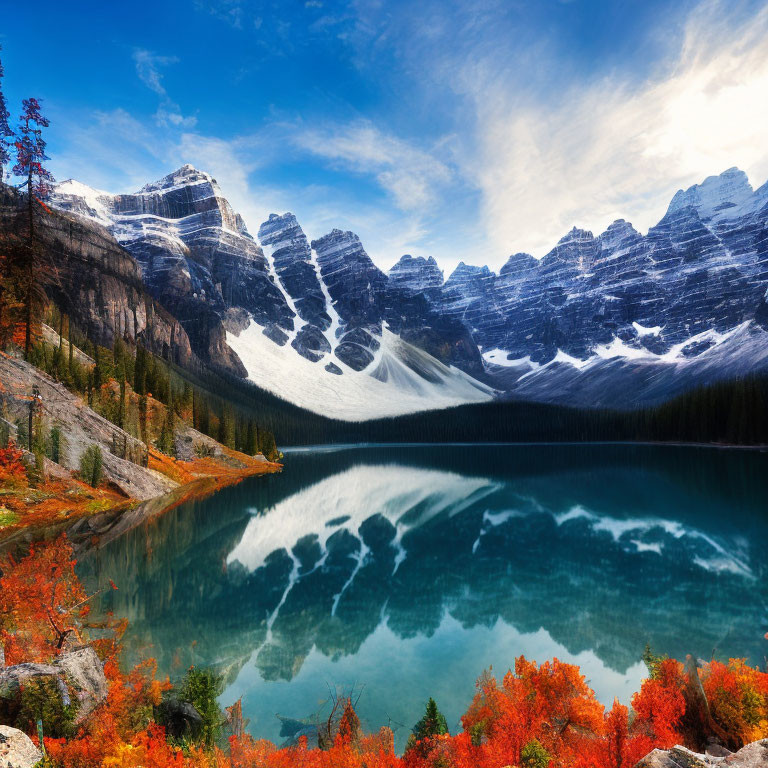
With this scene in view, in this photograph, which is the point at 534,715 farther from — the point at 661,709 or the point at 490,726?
the point at 661,709

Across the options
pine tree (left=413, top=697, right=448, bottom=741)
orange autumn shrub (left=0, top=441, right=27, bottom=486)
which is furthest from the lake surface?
orange autumn shrub (left=0, top=441, right=27, bottom=486)

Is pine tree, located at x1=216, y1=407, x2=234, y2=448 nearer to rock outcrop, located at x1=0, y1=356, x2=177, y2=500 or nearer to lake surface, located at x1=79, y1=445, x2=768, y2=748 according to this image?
rock outcrop, located at x1=0, y1=356, x2=177, y2=500

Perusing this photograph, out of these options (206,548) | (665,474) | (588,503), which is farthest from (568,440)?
(206,548)

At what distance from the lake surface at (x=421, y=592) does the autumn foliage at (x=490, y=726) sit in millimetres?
1084

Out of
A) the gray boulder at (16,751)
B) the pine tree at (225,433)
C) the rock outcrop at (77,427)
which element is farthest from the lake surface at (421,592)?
the pine tree at (225,433)

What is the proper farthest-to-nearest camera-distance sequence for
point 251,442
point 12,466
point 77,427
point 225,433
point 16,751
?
1. point 251,442
2. point 225,433
3. point 77,427
4. point 12,466
5. point 16,751

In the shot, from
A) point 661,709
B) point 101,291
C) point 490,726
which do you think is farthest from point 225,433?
point 661,709

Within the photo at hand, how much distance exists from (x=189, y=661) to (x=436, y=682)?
757 centimetres

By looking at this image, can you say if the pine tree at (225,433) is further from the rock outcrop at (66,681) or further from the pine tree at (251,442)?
the rock outcrop at (66,681)

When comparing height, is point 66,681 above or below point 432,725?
above

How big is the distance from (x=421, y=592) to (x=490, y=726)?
10855mm

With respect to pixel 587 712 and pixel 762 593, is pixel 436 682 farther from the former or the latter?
pixel 762 593

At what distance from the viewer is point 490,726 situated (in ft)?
34.8

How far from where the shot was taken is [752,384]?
10244 cm
